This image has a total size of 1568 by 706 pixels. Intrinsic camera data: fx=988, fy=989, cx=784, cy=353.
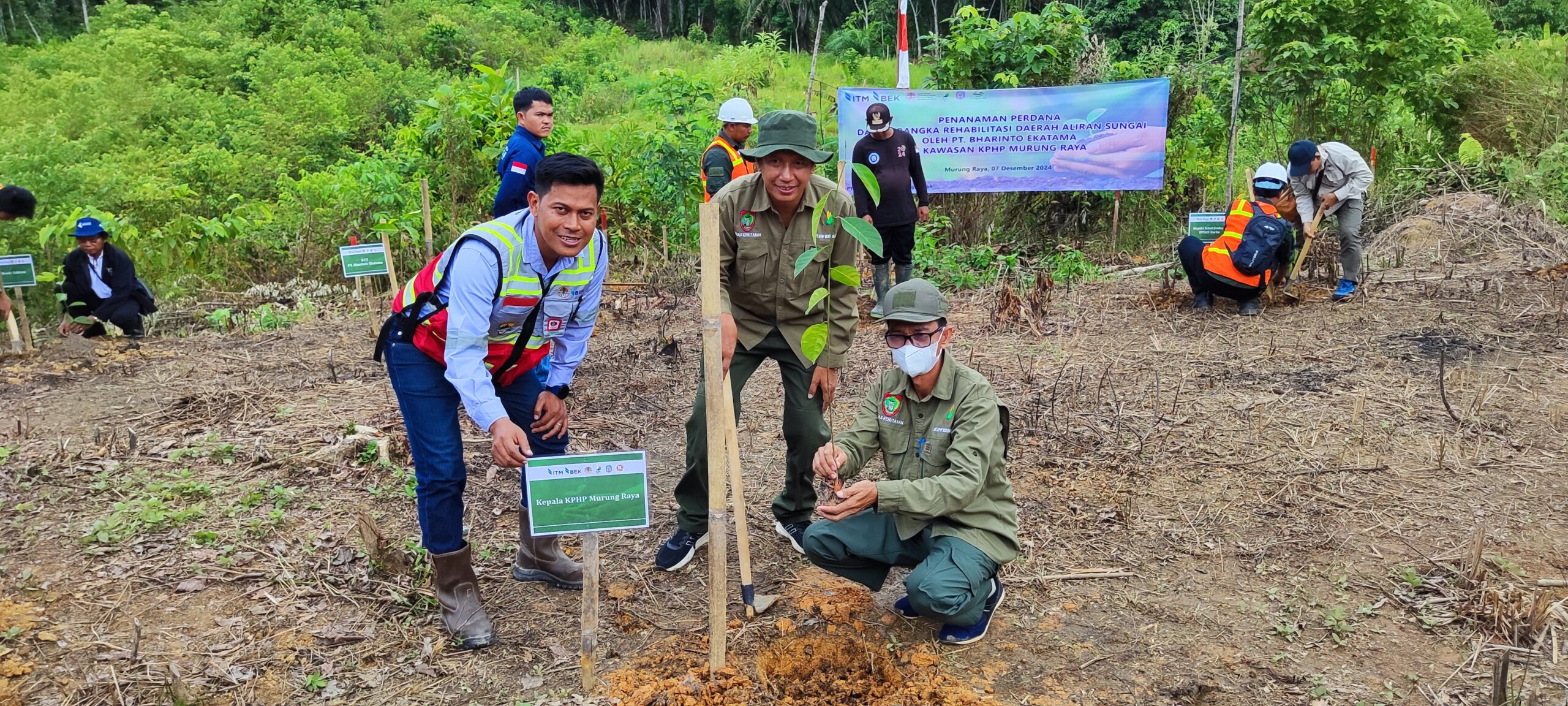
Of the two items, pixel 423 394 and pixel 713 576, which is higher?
pixel 423 394

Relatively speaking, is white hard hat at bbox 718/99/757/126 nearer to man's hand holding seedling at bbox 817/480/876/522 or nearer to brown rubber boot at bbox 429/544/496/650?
brown rubber boot at bbox 429/544/496/650

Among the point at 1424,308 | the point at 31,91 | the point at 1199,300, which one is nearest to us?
the point at 1424,308

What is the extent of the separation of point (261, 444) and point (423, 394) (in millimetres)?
2397

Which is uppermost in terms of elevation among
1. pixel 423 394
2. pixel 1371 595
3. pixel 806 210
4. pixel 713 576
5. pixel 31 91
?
pixel 31 91

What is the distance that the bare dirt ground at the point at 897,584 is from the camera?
2.97 metres

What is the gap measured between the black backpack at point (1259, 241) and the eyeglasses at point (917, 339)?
4.56 m

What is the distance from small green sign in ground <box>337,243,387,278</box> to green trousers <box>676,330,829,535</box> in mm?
4092

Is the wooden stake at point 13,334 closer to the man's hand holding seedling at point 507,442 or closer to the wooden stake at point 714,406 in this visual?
the man's hand holding seedling at point 507,442

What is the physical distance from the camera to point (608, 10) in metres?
41.0

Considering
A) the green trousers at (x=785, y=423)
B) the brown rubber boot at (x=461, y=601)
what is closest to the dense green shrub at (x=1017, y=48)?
the green trousers at (x=785, y=423)

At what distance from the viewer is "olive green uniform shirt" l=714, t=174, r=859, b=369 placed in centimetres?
350

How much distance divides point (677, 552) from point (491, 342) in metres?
1.13

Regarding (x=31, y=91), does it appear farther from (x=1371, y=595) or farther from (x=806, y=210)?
(x=1371, y=595)

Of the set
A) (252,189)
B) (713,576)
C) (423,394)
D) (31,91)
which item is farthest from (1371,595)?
(31,91)
